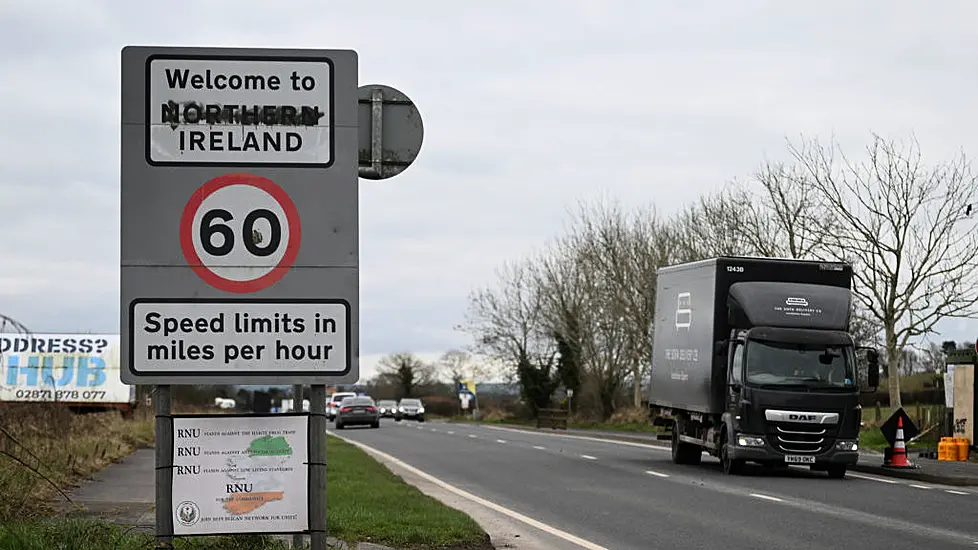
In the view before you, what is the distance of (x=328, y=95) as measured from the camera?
6418 millimetres

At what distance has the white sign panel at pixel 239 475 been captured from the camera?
20.5 ft

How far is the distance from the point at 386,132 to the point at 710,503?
11.8 meters

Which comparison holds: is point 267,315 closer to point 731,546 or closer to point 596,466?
point 731,546

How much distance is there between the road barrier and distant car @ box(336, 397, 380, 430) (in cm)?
784

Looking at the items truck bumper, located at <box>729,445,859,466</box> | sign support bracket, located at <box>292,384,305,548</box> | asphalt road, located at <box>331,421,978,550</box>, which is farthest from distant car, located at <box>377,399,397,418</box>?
sign support bracket, located at <box>292,384,305,548</box>

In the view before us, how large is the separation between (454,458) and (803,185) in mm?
19163

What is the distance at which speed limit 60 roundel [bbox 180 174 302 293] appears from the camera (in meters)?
6.30

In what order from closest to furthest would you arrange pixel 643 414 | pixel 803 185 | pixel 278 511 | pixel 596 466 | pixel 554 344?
pixel 278 511 < pixel 596 466 < pixel 803 185 < pixel 643 414 < pixel 554 344

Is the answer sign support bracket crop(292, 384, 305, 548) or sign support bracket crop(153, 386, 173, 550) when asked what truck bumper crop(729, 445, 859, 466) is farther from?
sign support bracket crop(153, 386, 173, 550)

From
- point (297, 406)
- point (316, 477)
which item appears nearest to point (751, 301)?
point (297, 406)

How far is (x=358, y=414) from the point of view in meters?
56.3

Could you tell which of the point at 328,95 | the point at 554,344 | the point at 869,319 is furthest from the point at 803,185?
the point at 328,95

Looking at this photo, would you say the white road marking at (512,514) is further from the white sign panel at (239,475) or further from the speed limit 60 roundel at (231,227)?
the speed limit 60 roundel at (231,227)

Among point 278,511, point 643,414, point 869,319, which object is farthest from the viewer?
point 643,414
